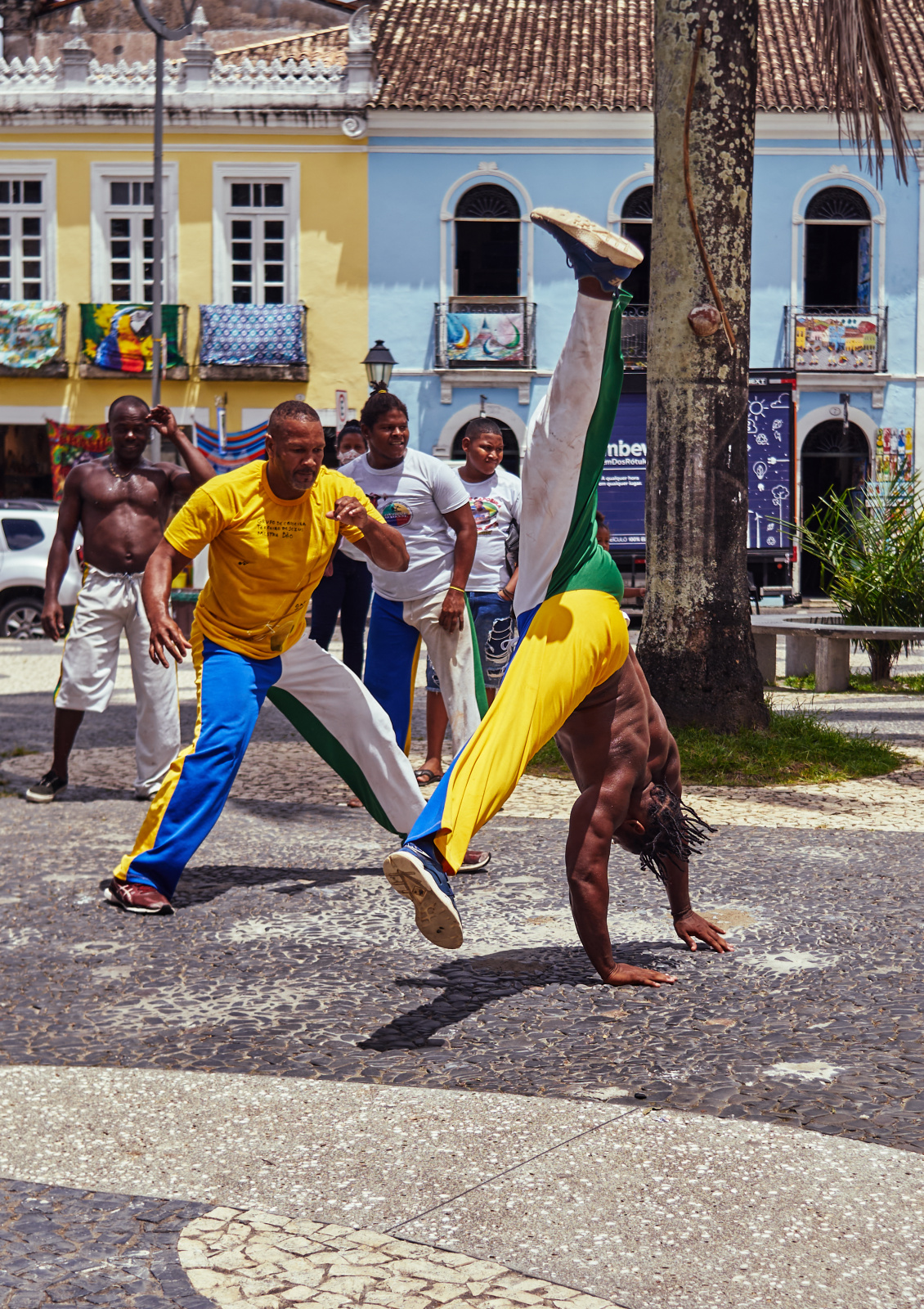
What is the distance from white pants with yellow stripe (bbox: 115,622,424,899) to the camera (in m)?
5.09

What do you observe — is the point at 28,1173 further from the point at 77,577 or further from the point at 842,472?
the point at 842,472

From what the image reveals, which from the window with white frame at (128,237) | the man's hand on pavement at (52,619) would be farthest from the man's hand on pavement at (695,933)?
the window with white frame at (128,237)

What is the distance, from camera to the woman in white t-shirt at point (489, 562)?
770 cm

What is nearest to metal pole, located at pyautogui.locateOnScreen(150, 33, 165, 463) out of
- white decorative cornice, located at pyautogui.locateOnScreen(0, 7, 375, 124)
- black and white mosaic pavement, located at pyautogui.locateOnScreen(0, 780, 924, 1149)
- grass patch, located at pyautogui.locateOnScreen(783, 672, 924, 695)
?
white decorative cornice, located at pyautogui.locateOnScreen(0, 7, 375, 124)

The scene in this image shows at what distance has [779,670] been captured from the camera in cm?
1526

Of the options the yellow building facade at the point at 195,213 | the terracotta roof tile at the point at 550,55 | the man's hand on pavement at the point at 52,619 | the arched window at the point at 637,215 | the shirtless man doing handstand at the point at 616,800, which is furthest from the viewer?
the arched window at the point at 637,215

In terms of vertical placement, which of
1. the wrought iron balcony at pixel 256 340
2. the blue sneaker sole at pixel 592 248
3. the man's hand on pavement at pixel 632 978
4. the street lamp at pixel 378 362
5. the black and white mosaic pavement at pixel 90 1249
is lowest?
the black and white mosaic pavement at pixel 90 1249

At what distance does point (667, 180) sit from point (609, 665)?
17.2 feet

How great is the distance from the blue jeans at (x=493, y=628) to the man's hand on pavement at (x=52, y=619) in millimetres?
2000

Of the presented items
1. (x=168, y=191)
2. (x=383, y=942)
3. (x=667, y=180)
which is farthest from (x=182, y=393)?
(x=383, y=942)

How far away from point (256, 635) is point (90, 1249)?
9.17 feet

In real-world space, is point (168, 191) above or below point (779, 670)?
above

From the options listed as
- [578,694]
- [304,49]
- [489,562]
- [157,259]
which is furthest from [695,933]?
Answer: [304,49]

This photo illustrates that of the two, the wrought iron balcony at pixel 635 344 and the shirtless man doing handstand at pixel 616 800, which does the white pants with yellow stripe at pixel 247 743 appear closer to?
the shirtless man doing handstand at pixel 616 800
